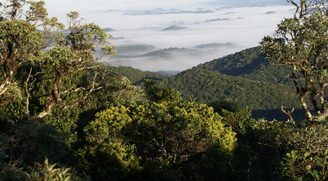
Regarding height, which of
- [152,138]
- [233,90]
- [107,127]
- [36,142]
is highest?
[36,142]

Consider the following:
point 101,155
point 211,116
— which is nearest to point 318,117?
point 211,116

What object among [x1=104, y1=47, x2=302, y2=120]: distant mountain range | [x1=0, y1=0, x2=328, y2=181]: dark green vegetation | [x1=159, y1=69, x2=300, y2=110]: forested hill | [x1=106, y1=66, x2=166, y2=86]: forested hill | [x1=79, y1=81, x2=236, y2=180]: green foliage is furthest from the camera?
[x1=106, y1=66, x2=166, y2=86]: forested hill

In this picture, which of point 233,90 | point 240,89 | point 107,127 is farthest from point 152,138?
point 240,89

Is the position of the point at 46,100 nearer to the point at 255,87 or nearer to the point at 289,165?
the point at 289,165

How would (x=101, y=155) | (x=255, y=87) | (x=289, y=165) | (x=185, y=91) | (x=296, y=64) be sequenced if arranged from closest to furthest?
(x=289, y=165)
(x=101, y=155)
(x=296, y=64)
(x=255, y=87)
(x=185, y=91)

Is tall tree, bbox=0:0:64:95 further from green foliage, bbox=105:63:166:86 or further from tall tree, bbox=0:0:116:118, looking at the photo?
green foliage, bbox=105:63:166:86

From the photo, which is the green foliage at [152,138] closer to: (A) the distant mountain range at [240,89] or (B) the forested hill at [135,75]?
(A) the distant mountain range at [240,89]

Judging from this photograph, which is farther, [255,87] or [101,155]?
[255,87]

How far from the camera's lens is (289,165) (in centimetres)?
695

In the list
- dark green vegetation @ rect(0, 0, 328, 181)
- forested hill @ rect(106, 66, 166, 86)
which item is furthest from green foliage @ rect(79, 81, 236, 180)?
forested hill @ rect(106, 66, 166, 86)

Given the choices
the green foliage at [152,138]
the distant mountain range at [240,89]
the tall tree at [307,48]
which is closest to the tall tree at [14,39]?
the green foliage at [152,138]

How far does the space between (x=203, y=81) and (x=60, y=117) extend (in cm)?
14152

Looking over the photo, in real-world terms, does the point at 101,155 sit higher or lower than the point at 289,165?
lower

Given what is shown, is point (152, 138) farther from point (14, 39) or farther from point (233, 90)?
point (233, 90)
